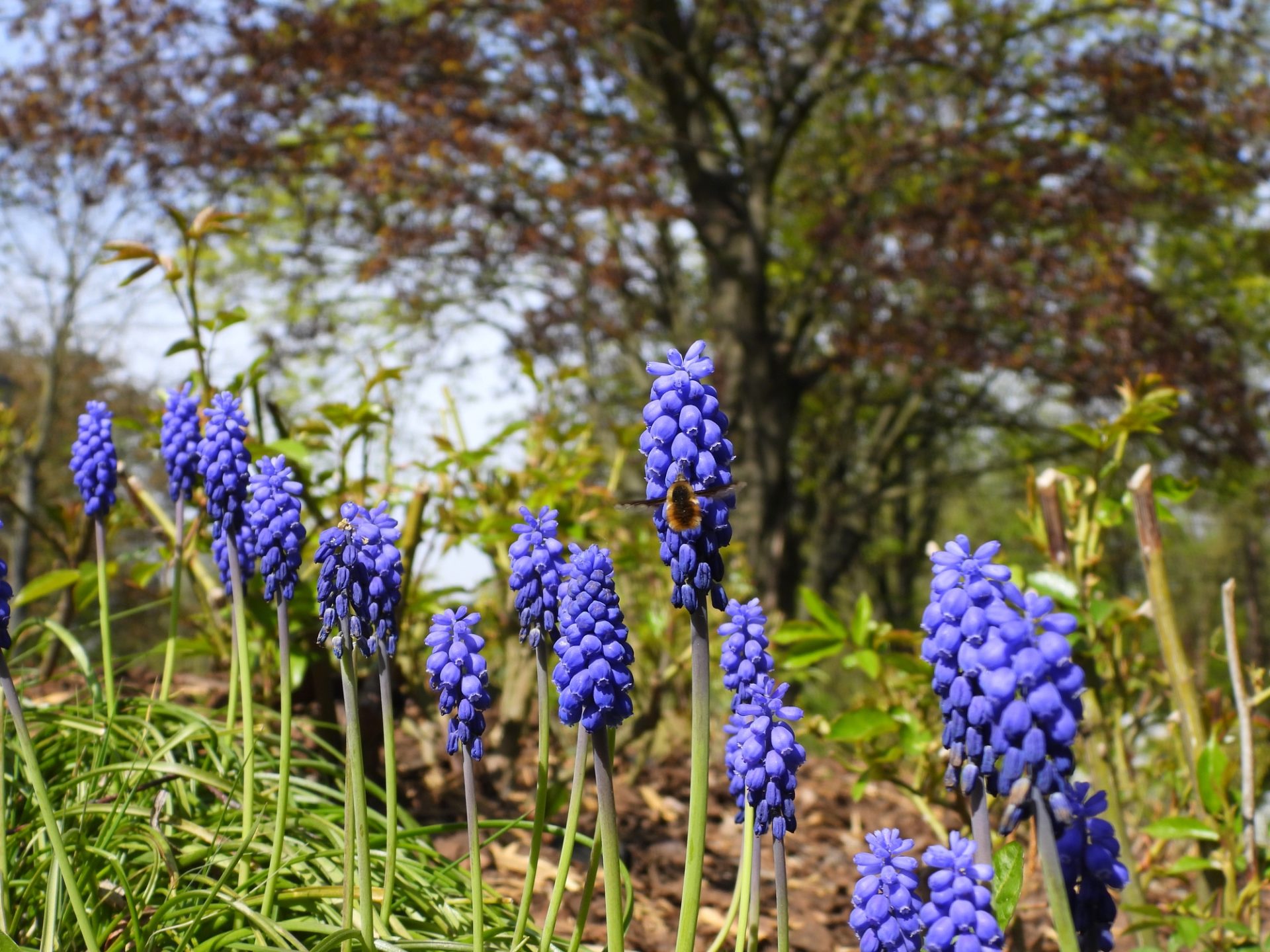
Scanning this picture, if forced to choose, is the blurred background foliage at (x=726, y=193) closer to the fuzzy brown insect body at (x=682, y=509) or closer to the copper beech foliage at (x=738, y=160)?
the copper beech foliage at (x=738, y=160)

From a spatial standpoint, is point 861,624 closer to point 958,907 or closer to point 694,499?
point 694,499

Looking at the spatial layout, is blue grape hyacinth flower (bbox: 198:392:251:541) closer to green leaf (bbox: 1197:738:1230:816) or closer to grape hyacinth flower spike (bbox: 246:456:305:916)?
grape hyacinth flower spike (bbox: 246:456:305:916)

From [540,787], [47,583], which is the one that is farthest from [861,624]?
[47,583]

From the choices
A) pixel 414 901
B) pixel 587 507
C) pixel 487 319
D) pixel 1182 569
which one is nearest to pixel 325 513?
pixel 587 507

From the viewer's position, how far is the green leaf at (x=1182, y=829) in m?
2.77

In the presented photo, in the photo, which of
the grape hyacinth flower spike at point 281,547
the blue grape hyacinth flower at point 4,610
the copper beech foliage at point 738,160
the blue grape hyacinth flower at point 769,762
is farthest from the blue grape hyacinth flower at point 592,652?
the copper beech foliage at point 738,160

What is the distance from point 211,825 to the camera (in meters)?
2.41

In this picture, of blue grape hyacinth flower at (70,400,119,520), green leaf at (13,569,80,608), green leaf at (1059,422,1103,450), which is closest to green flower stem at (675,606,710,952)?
blue grape hyacinth flower at (70,400,119,520)

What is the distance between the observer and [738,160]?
9.48 metres

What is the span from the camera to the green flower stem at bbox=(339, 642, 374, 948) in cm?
172

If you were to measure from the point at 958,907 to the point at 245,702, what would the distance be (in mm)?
1584

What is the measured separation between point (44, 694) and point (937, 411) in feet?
40.5

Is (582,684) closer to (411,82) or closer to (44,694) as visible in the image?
(44,694)

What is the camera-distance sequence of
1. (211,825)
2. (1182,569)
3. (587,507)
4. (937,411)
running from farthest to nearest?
(1182,569), (937,411), (587,507), (211,825)
